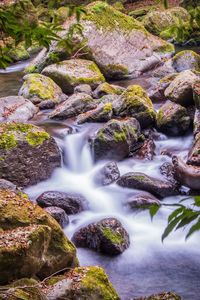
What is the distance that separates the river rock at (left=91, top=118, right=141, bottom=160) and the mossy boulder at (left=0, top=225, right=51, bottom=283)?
3746mm

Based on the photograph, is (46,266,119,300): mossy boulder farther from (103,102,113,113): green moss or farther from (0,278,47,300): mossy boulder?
(103,102,113,113): green moss

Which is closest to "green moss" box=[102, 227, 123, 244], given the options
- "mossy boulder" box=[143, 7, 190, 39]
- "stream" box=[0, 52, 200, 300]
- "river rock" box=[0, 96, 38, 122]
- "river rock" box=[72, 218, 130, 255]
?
"river rock" box=[72, 218, 130, 255]

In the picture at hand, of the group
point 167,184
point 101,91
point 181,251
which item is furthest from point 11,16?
point 101,91

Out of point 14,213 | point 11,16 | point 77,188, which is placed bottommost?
point 77,188

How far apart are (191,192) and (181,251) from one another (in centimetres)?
130

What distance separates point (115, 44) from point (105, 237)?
913 cm

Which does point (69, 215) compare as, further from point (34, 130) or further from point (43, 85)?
point (43, 85)

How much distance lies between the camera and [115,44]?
12.9 meters

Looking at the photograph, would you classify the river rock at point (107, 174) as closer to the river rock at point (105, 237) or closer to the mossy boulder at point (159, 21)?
the river rock at point (105, 237)

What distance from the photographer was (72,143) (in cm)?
797

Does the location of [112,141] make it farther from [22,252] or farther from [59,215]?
[22,252]

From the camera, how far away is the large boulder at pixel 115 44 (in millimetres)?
12438

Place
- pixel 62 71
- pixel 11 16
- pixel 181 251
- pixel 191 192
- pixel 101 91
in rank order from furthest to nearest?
pixel 62 71, pixel 101 91, pixel 191 192, pixel 181 251, pixel 11 16

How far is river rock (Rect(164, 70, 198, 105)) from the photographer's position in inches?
322
